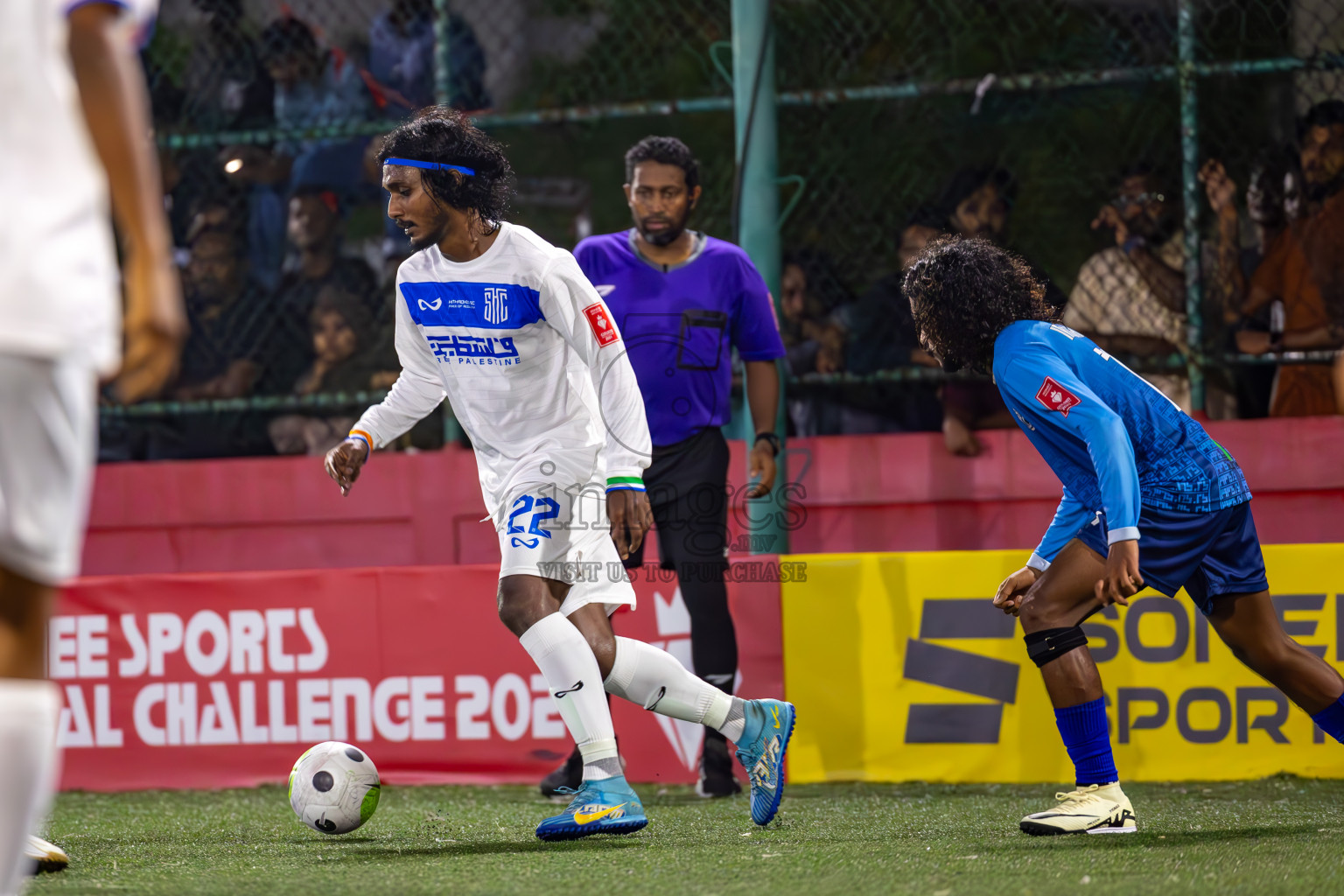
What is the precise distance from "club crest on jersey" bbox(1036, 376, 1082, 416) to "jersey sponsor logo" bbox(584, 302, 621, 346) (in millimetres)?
1132

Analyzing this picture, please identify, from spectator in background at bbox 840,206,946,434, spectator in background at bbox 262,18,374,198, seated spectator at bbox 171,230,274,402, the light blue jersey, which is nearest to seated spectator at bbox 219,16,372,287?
spectator in background at bbox 262,18,374,198

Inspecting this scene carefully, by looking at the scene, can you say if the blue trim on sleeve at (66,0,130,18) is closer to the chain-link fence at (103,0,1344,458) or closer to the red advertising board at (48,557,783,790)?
the red advertising board at (48,557,783,790)

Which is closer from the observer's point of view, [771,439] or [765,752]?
[765,752]

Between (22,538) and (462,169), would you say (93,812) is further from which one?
(22,538)

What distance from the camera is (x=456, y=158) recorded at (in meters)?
4.16

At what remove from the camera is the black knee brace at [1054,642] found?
12.4 ft

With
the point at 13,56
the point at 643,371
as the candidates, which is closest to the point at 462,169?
the point at 643,371

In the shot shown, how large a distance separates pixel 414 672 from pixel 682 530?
1220 millimetres

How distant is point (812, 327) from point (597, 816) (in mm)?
3141

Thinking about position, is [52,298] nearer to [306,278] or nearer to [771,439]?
[771,439]

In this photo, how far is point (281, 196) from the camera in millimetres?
7039

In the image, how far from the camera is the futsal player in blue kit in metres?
3.79

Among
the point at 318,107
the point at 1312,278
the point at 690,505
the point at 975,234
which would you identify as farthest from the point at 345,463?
the point at 1312,278

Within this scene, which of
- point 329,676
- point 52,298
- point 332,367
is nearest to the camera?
point 52,298
